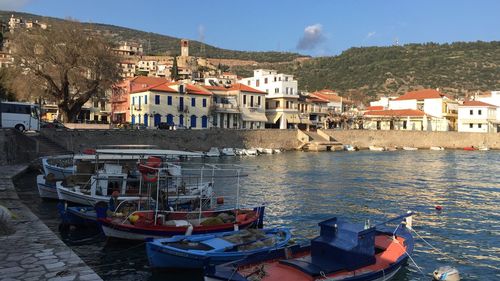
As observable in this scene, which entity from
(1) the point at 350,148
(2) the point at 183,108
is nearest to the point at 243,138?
(2) the point at 183,108

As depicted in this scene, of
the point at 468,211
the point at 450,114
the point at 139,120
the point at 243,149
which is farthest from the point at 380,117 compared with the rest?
the point at 468,211

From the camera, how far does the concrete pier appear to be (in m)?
9.07

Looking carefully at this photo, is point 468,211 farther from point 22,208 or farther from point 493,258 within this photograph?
point 22,208

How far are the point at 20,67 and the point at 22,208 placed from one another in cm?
3710

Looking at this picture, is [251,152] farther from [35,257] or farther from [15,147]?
[35,257]

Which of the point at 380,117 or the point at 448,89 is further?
the point at 448,89

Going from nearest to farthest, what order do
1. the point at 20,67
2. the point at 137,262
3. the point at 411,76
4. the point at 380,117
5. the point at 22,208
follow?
the point at 137,262 → the point at 22,208 → the point at 20,67 → the point at 380,117 → the point at 411,76

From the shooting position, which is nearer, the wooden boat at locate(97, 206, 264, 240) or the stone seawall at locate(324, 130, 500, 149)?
the wooden boat at locate(97, 206, 264, 240)

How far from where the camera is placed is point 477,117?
93.5 meters

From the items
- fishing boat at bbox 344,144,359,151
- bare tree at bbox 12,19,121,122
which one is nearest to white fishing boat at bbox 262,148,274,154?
fishing boat at bbox 344,144,359,151

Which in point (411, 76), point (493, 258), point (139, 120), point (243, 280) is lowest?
point (493, 258)

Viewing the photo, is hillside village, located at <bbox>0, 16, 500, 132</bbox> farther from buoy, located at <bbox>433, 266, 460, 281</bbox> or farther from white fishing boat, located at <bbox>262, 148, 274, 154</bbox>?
buoy, located at <bbox>433, 266, 460, 281</bbox>

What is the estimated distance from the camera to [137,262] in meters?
13.4

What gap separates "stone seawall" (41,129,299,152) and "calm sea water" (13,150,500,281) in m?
15.3
